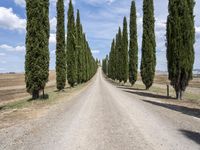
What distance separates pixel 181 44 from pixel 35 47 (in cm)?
1094

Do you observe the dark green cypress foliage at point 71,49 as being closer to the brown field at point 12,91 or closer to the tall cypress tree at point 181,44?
the brown field at point 12,91

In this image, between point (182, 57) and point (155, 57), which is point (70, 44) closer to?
point (155, 57)

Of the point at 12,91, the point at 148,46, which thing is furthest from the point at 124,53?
the point at 12,91

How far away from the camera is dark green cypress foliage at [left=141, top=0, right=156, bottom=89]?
1649 inches

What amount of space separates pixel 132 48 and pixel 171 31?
25953 mm

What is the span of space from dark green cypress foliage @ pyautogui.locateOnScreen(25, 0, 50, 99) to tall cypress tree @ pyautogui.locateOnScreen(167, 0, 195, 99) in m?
9.97

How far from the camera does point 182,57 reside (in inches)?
1017

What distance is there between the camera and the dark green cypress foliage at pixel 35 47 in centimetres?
2344

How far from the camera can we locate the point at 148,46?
42156mm

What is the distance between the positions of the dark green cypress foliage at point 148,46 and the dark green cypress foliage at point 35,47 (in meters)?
20.3

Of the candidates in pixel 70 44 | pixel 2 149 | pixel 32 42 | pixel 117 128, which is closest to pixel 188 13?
pixel 32 42

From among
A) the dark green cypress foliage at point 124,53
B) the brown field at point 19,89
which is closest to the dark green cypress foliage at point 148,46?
the brown field at point 19,89

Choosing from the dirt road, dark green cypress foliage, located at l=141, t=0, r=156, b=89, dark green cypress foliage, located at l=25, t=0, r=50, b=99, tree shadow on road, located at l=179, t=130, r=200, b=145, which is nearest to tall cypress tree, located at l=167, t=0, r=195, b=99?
dark green cypress foliage, located at l=25, t=0, r=50, b=99

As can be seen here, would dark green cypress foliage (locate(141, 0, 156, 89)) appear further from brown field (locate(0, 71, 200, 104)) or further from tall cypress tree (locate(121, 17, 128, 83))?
tall cypress tree (locate(121, 17, 128, 83))
